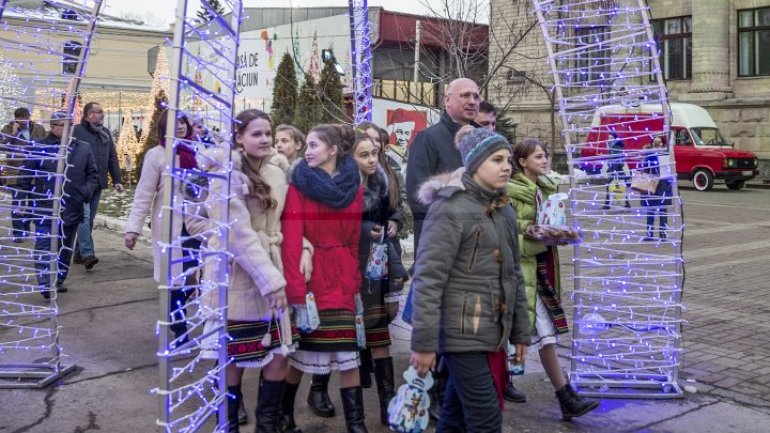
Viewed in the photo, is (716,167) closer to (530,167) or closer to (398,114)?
(398,114)

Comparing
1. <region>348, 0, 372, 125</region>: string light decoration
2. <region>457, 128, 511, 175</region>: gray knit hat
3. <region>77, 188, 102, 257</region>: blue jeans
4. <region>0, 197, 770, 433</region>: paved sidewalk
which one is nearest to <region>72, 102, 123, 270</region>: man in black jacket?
<region>77, 188, 102, 257</region>: blue jeans

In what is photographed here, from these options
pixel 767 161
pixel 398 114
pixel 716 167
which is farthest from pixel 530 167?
pixel 767 161

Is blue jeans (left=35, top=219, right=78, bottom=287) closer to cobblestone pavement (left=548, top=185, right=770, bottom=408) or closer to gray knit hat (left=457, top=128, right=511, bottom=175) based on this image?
cobblestone pavement (left=548, top=185, right=770, bottom=408)

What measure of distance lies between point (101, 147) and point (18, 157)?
150 inches

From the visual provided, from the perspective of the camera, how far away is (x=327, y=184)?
172 inches

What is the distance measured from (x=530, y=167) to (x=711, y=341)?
9.09ft

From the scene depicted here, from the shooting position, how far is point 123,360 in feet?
20.2

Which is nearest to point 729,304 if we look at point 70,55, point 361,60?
point 361,60

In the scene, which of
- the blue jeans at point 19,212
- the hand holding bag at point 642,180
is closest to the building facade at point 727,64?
the blue jeans at point 19,212

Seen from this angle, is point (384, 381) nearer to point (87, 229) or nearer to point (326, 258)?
point (326, 258)

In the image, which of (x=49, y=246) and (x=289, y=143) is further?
(x=49, y=246)

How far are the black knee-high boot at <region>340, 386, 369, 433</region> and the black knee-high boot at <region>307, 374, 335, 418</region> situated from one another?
0.52 meters

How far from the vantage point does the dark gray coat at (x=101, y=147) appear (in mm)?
9930

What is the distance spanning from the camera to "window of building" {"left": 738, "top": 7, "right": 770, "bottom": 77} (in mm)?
27703
